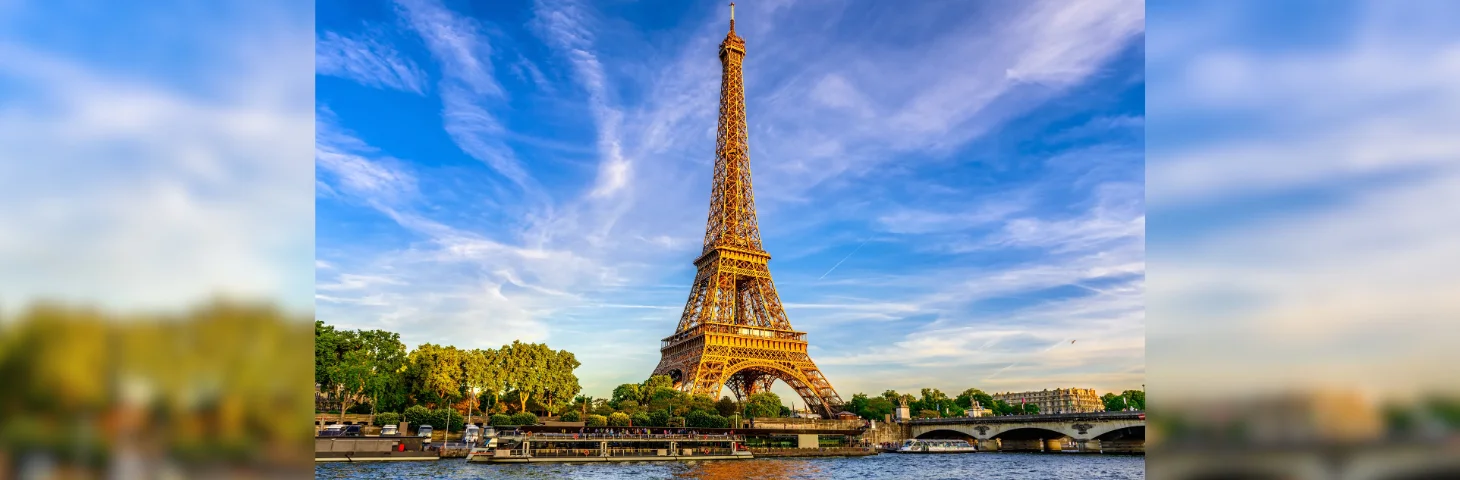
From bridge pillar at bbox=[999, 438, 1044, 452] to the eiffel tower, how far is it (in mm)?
15636

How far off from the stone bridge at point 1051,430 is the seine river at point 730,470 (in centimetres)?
816

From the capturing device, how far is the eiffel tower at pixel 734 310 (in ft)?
179

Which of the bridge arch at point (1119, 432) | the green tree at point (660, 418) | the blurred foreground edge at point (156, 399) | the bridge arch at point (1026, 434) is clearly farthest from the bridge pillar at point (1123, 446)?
the blurred foreground edge at point (156, 399)

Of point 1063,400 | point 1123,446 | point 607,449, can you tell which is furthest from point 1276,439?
point 1063,400

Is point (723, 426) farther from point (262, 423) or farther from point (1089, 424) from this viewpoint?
point (262, 423)

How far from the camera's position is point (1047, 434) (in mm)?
57312

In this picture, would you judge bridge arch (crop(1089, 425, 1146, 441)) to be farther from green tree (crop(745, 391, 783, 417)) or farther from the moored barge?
the moored barge

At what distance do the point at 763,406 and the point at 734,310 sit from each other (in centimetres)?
836

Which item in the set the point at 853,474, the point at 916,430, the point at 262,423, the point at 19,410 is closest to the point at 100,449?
the point at 19,410

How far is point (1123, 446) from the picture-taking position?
51.3 metres

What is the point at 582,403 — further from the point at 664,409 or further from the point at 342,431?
the point at 342,431

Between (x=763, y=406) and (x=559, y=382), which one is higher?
(x=559, y=382)

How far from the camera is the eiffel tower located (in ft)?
179

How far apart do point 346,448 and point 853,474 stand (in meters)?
21.7
